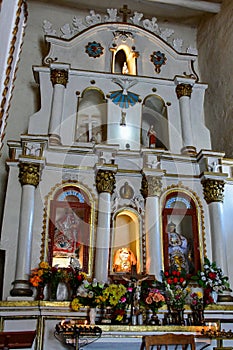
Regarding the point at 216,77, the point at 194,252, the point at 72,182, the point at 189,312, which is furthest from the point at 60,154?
the point at 216,77

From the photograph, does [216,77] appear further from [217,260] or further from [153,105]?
[217,260]

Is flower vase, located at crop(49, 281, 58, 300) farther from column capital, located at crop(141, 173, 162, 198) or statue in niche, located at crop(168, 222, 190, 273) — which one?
column capital, located at crop(141, 173, 162, 198)

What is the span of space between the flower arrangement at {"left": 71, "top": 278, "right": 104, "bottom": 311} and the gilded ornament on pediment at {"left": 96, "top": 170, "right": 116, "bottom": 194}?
2.25 meters

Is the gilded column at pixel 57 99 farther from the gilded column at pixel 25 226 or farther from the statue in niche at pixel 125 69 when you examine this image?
the statue in niche at pixel 125 69

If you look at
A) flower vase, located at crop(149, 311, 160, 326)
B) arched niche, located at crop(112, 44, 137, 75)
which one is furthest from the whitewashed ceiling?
flower vase, located at crop(149, 311, 160, 326)

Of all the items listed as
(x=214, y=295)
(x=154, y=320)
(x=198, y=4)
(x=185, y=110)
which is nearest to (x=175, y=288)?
(x=154, y=320)

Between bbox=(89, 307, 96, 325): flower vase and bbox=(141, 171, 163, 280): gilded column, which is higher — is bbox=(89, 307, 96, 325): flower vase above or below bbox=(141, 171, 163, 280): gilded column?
below

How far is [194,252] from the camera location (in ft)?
31.1

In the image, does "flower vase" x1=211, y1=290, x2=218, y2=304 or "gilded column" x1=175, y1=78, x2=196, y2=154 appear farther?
"gilded column" x1=175, y1=78, x2=196, y2=154

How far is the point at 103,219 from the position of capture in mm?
9242

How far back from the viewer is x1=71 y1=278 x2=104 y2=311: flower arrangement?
779 centimetres

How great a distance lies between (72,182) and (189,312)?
3.66 meters

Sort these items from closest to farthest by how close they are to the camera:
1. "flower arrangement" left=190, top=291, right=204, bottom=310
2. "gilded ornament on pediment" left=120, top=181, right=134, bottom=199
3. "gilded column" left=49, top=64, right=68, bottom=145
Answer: "flower arrangement" left=190, top=291, right=204, bottom=310 → "gilded ornament on pediment" left=120, top=181, right=134, bottom=199 → "gilded column" left=49, top=64, right=68, bottom=145

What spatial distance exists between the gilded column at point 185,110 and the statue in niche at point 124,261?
2.96 m
